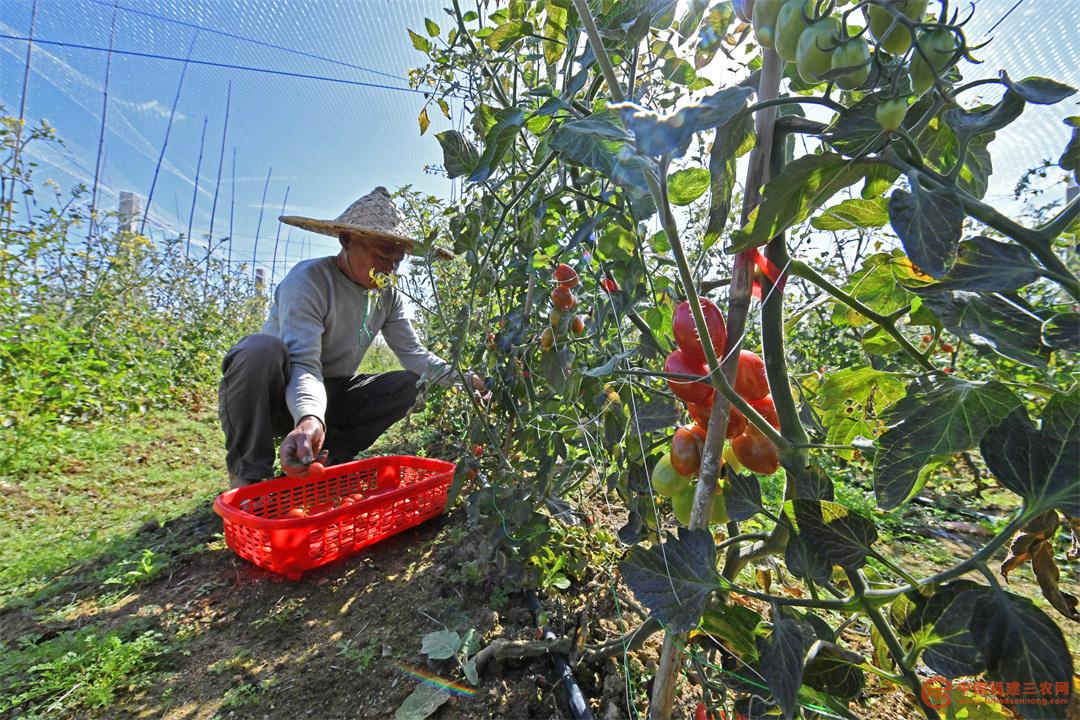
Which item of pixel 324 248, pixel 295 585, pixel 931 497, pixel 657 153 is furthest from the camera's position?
pixel 324 248

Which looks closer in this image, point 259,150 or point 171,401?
point 171,401

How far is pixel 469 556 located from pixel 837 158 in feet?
4.09

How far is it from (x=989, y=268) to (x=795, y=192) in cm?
13

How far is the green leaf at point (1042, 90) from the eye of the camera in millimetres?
303

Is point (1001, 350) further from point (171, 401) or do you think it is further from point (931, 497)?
point (171, 401)

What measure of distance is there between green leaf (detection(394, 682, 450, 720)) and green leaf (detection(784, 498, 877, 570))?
29.3 inches

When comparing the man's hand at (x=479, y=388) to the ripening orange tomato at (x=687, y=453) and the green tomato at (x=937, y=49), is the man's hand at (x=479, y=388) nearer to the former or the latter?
the ripening orange tomato at (x=687, y=453)

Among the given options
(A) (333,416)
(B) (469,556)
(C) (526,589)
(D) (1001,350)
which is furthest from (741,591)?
(A) (333,416)

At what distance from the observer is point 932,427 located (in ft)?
1.20

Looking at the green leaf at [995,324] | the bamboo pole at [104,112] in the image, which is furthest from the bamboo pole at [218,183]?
the green leaf at [995,324]

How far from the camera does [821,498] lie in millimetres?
418

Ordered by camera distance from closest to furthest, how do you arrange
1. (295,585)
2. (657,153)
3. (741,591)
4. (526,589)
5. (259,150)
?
(657,153)
(741,591)
(526,589)
(295,585)
(259,150)

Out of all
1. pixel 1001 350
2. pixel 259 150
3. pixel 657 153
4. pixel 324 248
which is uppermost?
pixel 259 150

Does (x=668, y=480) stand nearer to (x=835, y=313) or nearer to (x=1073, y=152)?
(x=835, y=313)
